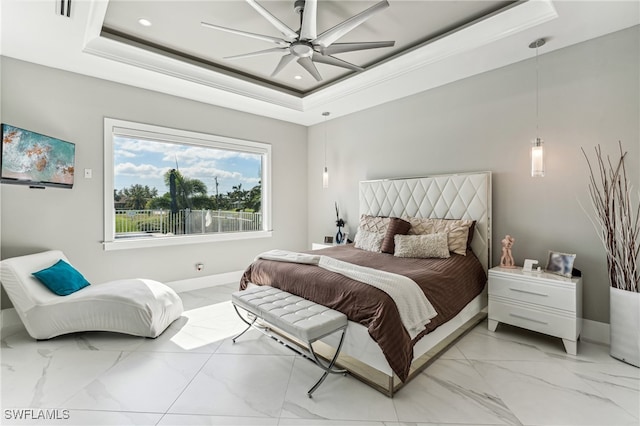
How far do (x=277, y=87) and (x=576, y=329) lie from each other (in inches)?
174

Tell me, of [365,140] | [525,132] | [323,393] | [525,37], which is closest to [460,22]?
[525,37]

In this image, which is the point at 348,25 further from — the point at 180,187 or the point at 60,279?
the point at 60,279

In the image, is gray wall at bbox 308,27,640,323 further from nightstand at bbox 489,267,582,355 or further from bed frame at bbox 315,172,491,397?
nightstand at bbox 489,267,582,355

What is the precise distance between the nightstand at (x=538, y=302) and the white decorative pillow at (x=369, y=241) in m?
1.25

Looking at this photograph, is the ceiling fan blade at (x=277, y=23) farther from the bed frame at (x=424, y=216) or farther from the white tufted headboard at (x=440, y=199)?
the white tufted headboard at (x=440, y=199)

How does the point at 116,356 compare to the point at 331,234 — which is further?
the point at 331,234

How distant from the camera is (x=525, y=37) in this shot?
8.95 ft

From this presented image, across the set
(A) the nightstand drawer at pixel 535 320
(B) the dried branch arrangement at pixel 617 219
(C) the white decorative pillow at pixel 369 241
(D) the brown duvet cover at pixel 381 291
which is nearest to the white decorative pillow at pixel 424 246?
(D) the brown duvet cover at pixel 381 291

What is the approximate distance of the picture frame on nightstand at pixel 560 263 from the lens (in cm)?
269

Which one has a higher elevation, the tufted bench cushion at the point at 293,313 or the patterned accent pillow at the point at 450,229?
the patterned accent pillow at the point at 450,229

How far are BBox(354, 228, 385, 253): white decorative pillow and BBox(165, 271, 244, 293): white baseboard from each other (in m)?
2.17

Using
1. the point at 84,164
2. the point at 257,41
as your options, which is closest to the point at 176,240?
the point at 84,164

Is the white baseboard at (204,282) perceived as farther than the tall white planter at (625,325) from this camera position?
Yes

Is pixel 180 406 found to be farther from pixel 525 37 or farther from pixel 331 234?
pixel 525 37
